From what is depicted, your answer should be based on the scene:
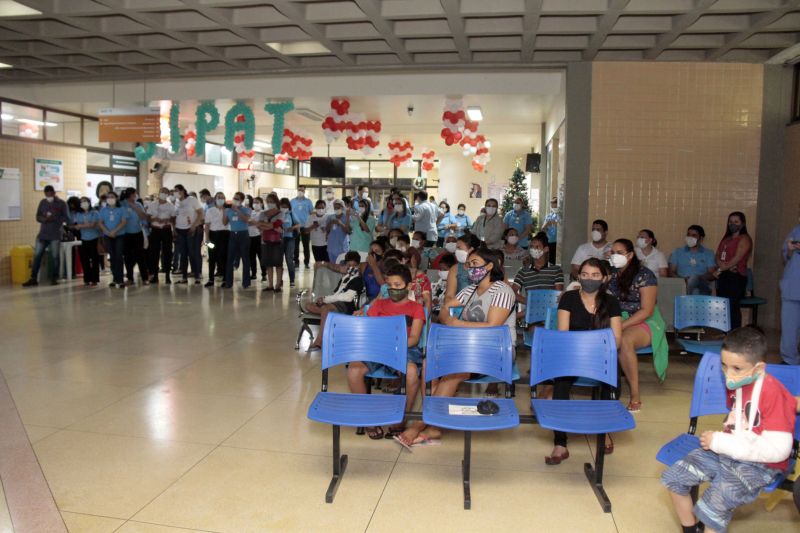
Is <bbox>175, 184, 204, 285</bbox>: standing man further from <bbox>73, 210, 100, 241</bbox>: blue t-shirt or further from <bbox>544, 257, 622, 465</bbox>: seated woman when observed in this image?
<bbox>544, 257, 622, 465</bbox>: seated woman

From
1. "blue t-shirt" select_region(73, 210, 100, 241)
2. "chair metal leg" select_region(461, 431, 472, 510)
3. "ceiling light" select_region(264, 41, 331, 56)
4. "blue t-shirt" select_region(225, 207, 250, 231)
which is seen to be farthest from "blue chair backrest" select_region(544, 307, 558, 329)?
"blue t-shirt" select_region(73, 210, 100, 241)

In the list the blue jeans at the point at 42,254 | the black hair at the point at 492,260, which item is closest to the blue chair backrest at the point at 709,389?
the black hair at the point at 492,260

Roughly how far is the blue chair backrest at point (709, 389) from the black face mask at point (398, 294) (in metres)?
1.96

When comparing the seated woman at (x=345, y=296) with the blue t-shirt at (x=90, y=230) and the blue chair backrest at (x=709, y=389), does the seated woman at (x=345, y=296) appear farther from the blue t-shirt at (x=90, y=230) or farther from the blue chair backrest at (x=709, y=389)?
the blue t-shirt at (x=90, y=230)

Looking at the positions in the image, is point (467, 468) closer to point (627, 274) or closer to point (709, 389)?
point (709, 389)

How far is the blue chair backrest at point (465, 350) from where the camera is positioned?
3705 mm

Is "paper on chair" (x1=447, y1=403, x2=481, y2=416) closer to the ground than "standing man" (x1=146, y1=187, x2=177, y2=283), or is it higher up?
closer to the ground

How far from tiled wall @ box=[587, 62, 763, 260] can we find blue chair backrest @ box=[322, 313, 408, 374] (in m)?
5.61

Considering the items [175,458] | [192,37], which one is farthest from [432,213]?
[175,458]

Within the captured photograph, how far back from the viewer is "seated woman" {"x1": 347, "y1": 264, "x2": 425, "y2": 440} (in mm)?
4082

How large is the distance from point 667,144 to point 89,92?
980 centimetres

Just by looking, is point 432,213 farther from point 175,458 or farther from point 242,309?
point 175,458

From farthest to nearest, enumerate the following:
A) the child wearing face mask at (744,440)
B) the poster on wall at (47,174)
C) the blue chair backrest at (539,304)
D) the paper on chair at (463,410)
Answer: the poster on wall at (47,174), the blue chair backrest at (539,304), the paper on chair at (463,410), the child wearing face mask at (744,440)

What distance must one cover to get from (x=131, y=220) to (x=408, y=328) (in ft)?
27.9
